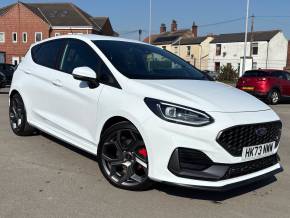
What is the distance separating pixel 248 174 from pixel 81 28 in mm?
50435

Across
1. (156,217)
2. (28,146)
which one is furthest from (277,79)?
(156,217)

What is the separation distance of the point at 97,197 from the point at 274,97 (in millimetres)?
14384

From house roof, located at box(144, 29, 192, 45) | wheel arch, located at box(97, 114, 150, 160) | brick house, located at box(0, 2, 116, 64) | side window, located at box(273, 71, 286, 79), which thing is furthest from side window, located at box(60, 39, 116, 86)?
house roof, located at box(144, 29, 192, 45)

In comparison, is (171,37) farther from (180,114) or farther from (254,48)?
(180,114)

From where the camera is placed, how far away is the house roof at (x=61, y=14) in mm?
53031

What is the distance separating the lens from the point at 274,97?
1705 centimetres

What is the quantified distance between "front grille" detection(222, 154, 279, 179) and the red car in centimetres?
1296

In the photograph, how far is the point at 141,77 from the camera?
458cm

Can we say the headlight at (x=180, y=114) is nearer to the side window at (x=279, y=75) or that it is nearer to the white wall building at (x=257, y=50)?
the side window at (x=279, y=75)

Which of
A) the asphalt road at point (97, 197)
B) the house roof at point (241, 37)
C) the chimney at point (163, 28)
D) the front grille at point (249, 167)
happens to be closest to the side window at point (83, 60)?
the asphalt road at point (97, 197)

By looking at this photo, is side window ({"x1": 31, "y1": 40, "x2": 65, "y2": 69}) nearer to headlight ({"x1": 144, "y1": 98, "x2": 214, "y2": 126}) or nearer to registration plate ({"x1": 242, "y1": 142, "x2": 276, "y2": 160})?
headlight ({"x1": 144, "y1": 98, "x2": 214, "y2": 126})

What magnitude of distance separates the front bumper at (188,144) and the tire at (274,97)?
1360 centimetres

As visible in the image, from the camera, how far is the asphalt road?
12.5 ft

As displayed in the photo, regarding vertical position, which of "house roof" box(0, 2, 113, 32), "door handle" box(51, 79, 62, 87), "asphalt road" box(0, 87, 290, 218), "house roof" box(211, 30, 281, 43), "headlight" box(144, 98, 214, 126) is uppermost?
"house roof" box(0, 2, 113, 32)
